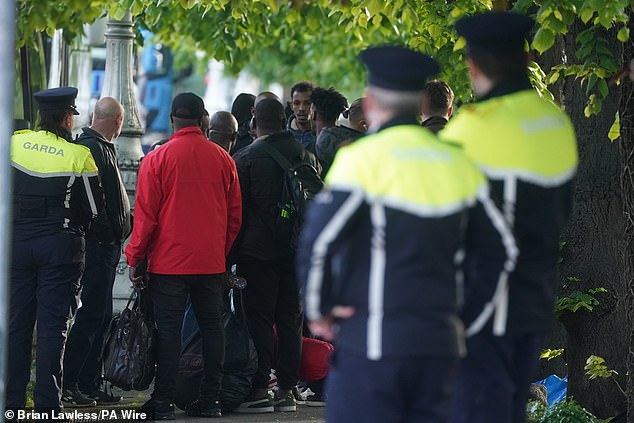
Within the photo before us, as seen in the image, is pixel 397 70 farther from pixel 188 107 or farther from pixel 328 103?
pixel 328 103

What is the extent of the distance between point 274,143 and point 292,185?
1.08ft

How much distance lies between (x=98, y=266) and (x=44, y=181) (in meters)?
1.38

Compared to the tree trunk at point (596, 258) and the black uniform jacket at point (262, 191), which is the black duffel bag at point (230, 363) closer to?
the black uniform jacket at point (262, 191)

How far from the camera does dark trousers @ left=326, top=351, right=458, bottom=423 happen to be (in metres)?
4.70

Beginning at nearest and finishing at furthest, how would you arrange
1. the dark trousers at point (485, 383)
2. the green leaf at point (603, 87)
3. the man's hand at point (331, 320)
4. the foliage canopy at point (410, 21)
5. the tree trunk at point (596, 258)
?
1. the man's hand at point (331, 320)
2. the dark trousers at point (485, 383)
3. the foliage canopy at point (410, 21)
4. the green leaf at point (603, 87)
5. the tree trunk at point (596, 258)

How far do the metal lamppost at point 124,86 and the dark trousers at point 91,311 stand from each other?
230 centimetres

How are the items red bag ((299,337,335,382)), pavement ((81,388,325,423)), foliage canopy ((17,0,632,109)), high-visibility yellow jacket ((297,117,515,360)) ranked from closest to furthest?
1. high-visibility yellow jacket ((297,117,515,360))
2. foliage canopy ((17,0,632,109))
3. pavement ((81,388,325,423))
4. red bag ((299,337,335,382))

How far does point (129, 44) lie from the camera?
12078 mm

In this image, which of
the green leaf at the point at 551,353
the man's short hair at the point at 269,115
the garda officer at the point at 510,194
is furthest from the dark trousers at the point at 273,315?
the garda officer at the point at 510,194

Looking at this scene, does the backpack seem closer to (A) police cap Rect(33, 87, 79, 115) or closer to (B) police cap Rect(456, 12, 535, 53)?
(A) police cap Rect(33, 87, 79, 115)

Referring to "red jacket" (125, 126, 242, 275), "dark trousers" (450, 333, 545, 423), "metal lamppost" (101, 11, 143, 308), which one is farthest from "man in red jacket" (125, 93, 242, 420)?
"dark trousers" (450, 333, 545, 423)

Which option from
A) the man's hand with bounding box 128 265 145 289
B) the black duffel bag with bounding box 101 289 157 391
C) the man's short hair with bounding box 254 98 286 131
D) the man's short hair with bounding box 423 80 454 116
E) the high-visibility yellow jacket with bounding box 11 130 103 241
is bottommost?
the black duffel bag with bounding box 101 289 157 391

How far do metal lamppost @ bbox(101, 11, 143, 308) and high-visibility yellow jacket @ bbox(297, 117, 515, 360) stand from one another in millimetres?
7150

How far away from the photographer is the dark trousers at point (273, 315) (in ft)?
30.1
